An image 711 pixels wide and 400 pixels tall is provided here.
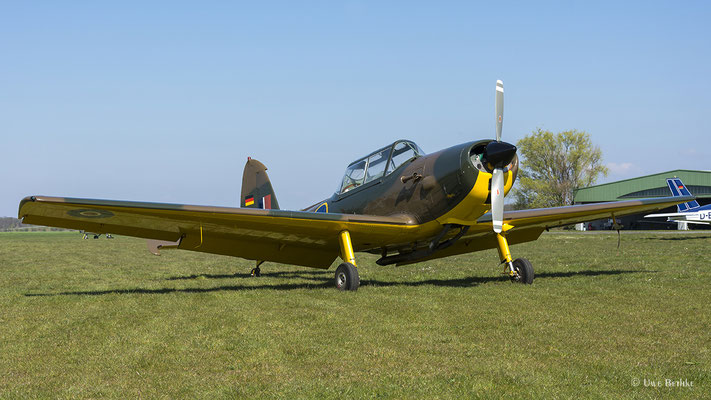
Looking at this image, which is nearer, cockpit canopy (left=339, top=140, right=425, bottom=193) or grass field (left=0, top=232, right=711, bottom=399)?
grass field (left=0, top=232, right=711, bottom=399)

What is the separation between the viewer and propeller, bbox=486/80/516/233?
9.94m

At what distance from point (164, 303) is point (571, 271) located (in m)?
9.45

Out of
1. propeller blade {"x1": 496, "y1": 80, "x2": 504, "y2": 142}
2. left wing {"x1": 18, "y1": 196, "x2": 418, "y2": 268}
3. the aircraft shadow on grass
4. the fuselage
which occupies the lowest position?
the aircraft shadow on grass

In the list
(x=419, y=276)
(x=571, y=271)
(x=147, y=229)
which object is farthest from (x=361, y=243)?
(x=571, y=271)

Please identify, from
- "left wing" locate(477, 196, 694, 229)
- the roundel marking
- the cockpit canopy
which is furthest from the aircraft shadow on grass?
the cockpit canopy

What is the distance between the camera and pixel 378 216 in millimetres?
11422

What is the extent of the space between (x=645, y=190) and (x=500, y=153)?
6723cm

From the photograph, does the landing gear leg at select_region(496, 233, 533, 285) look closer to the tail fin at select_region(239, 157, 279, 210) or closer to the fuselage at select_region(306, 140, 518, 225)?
the fuselage at select_region(306, 140, 518, 225)

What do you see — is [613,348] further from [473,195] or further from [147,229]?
[147,229]

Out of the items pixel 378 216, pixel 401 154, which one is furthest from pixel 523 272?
pixel 401 154

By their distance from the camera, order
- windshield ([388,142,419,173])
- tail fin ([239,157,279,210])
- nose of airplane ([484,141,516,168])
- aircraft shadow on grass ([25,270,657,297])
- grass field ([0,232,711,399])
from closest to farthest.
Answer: grass field ([0,232,711,399])
nose of airplane ([484,141,516,168])
aircraft shadow on grass ([25,270,657,297])
windshield ([388,142,419,173])
tail fin ([239,157,279,210])

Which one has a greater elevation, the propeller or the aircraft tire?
the propeller

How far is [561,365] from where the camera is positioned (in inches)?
192

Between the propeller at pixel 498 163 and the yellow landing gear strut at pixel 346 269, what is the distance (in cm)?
266
